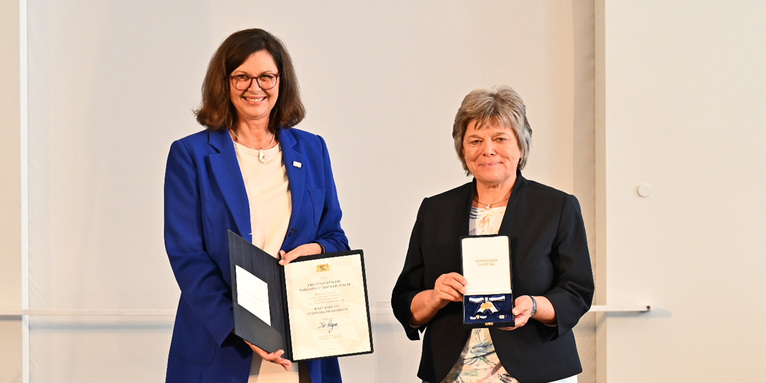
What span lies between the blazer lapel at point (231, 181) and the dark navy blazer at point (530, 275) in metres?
0.51

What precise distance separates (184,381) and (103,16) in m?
2.56

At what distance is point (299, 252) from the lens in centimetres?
228

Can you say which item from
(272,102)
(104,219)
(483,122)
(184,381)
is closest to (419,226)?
(483,122)

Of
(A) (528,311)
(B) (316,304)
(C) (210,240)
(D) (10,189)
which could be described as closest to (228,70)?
(C) (210,240)

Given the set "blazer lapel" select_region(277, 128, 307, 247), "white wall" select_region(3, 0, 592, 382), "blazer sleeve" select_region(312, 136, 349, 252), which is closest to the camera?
"blazer lapel" select_region(277, 128, 307, 247)

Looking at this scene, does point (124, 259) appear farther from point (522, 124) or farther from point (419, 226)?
point (522, 124)

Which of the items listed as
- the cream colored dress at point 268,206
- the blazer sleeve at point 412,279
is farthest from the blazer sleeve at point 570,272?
the cream colored dress at point 268,206

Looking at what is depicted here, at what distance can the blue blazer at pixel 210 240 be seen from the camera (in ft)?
7.31

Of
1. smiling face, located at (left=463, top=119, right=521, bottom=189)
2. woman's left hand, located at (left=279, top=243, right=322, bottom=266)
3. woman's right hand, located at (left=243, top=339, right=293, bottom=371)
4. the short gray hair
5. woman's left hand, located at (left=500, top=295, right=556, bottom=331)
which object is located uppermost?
the short gray hair

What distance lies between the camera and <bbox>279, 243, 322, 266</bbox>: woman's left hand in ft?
7.37

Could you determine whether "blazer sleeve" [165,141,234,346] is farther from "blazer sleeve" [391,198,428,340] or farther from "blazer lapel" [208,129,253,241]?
"blazer sleeve" [391,198,428,340]
